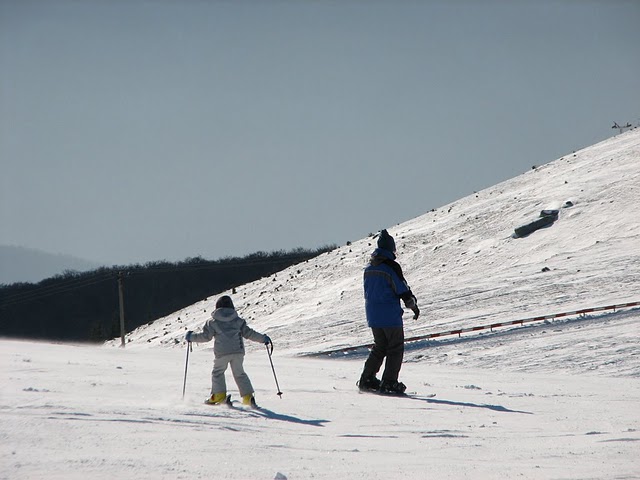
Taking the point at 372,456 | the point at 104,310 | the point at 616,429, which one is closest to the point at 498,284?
the point at 616,429

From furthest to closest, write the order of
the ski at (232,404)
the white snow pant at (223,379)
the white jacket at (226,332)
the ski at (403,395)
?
the ski at (403,395) → the white jacket at (226,332) → the white snow pant at (223,379) → the ski at (232,404)

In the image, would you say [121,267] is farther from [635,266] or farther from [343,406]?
[343,406]

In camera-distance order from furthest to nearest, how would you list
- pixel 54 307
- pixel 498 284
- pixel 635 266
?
1. pixel 54 307
2. pixel 498 284
3. pixel 635 266

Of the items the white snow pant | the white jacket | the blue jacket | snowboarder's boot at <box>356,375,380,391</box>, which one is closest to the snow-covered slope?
snowboarder's boot at <box>356,375,380,391</box>

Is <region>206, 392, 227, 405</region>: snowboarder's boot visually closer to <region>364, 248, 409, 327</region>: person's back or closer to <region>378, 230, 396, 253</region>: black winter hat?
<region>364, 248, 409, 327</region>: person's back

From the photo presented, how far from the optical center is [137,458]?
587cm

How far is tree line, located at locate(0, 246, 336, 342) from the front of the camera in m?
91.6

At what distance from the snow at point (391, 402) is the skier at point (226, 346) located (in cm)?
31

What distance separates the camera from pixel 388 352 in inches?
450

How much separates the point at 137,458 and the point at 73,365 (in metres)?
6.58

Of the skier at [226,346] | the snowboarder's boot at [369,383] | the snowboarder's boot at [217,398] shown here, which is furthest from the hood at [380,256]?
the snowboarder's boot at [217,398]

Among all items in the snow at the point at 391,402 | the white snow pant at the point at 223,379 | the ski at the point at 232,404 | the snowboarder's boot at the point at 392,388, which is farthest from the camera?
the snowboarder's boot at the point at 392,388

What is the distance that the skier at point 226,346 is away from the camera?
9.57 metres

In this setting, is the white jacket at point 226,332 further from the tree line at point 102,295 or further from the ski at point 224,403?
the tree line at point 102,295
